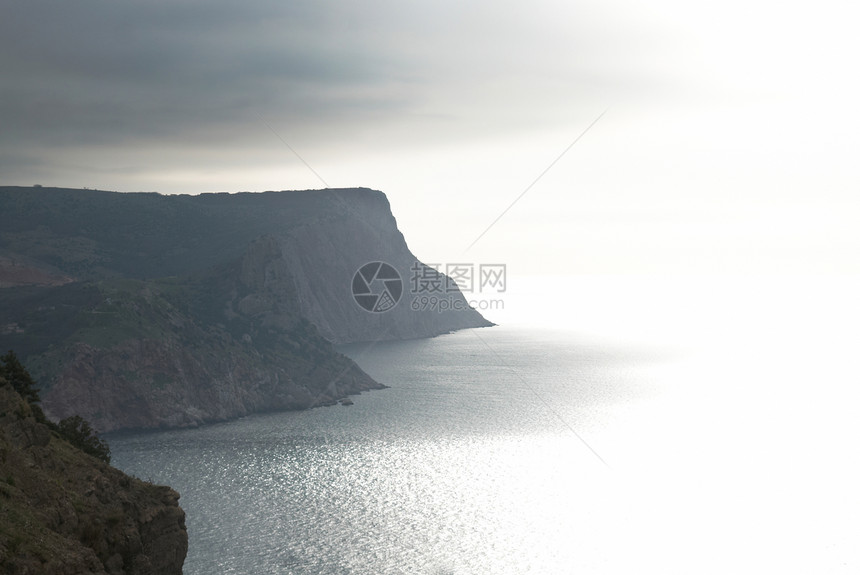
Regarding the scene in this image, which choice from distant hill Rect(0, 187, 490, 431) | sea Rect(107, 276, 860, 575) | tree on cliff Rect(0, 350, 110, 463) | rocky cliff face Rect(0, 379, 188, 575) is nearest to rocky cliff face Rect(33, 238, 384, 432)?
distant hill Rect(0, 187, 490, 431)

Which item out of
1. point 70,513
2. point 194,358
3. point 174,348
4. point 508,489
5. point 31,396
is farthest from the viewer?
point 194,358

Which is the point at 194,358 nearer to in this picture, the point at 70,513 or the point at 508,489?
the point at 508,489

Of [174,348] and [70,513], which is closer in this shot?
[70,513]

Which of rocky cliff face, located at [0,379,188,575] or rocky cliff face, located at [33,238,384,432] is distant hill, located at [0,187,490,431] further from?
rocky cliff face, located at [0,379,188,575]

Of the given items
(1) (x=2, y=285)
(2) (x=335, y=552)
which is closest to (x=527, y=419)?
(2) (x=335, y=552)

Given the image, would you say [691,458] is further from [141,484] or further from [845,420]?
[141,484]

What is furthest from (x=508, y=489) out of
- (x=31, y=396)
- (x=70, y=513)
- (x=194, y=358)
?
(x=194, y=358)

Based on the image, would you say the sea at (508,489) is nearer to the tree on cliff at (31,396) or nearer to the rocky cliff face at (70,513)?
the tree on cliff at (31,396)

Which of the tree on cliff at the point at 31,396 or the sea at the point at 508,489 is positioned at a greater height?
the tree on cliff at the point at 31,396

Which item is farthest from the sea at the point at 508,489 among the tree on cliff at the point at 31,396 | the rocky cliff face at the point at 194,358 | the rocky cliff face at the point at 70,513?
the rocky cliff face at the point at 70,513
